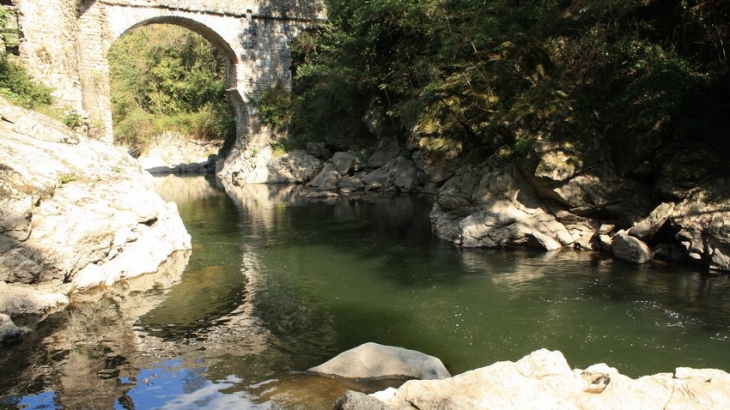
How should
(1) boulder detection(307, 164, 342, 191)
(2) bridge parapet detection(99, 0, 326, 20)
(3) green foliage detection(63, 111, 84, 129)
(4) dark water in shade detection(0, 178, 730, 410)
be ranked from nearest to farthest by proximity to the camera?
(4) dark water in shade detection(0, 178, 730, 410) → (3) green foliage detection(63, 111, 84, 129) → (1) boulder detection(307, 164, 342, 191) → (2) bridge parapet detection(99, 0, 326, 20)

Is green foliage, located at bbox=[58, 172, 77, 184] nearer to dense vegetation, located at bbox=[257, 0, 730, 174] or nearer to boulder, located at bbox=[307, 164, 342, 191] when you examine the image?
dense vegetation, located at bbox=[257, 0, 730, 174]

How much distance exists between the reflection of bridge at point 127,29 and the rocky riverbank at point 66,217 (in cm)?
832

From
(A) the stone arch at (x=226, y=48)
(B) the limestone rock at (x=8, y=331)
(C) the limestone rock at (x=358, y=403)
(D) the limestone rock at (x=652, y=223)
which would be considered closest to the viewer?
(C) the limestone rock at (x=358, y=403)

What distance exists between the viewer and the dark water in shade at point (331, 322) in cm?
663

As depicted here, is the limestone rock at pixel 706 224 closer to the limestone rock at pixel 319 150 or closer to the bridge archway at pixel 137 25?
the bridge archway at pixel 137 25

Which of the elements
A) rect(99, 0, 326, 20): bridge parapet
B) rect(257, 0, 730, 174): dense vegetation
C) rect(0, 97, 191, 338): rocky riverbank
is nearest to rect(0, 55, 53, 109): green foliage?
rect(0, 97, 191, 338): rocky riverbank

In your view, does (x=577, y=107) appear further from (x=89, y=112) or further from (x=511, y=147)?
(x=89, y=112)

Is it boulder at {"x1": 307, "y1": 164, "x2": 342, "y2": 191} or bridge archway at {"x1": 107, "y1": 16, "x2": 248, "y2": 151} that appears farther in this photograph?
bridge archway at {"x1": 107, "y1": 16, "x2": 248, "y2": 151}

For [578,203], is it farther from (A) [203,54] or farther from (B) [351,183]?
(A) [203,54]

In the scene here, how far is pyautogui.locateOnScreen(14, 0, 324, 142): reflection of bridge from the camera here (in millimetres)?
20062

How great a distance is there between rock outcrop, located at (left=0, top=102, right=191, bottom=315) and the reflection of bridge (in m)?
8.16

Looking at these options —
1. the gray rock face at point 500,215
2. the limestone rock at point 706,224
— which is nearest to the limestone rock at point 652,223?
the limestone rock at point 706,224

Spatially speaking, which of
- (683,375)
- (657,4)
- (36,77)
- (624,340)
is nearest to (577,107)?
(657,4)

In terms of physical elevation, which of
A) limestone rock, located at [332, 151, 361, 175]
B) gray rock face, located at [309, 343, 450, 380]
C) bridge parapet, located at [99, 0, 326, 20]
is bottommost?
gray rock face, located at [309, 343, 450, 380]
